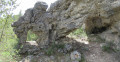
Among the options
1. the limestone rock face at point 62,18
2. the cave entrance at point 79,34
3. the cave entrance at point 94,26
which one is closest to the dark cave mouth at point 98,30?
the cave entrance at point 94,26

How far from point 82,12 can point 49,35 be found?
3.82 m

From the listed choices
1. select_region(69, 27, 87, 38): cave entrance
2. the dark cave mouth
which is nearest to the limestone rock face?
the dark cave mouth

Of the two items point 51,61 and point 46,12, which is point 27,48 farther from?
point 46,12

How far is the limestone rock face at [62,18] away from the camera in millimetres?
7234

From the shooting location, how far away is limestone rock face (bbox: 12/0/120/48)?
23.7 feet

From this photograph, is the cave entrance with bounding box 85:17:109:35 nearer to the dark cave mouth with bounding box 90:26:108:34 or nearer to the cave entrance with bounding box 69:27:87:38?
the dark cave mouth with bounding box 90:26:108:34

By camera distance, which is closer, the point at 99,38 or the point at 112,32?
the point at 112,32

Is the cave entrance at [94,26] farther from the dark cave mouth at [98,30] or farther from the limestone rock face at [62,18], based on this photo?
the limestone rock face at [62,18]

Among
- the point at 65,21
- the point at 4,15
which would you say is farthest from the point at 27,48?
the point at 4,15

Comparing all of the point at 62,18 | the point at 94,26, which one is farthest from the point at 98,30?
the point at 62,18

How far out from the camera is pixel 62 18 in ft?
27.2

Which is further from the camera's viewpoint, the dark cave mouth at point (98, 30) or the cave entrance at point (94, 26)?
the dark cave mouth at point (98, 30)

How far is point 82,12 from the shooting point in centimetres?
747

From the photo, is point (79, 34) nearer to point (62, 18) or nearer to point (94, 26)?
point (94, 26)
